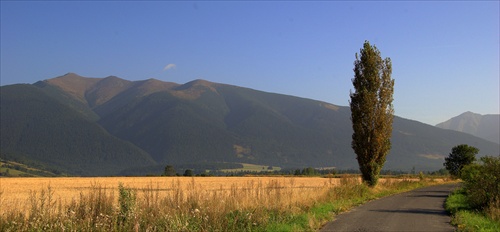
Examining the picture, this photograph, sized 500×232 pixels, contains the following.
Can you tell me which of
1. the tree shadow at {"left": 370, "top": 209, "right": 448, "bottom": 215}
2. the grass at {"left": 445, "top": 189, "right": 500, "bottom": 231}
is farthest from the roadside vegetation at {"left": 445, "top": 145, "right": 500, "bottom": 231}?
the tree shadow at {"left": 370, "top": 209, "right": 448, "bottom": 215}

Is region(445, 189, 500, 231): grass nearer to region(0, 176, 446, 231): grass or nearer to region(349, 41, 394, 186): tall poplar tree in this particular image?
region(0, 176, 446, 231): grass

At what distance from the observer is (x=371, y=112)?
4162cm

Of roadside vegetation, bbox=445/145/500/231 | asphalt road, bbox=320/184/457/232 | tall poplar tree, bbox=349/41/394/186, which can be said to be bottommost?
asphalt road, bbox=320/184/457/232

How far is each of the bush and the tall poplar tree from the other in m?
15.9

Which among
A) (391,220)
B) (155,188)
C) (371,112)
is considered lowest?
(391,220)

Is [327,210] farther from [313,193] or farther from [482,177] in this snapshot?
[482,177]

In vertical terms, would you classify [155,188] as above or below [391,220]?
above

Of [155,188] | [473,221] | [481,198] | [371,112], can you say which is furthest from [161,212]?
[155,188]

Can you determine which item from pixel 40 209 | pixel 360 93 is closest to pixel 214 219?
pixel 40 209

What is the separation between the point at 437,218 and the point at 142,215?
12.1 meters

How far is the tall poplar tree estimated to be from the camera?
41031 mm

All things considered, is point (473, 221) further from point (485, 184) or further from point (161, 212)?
point (161, 212)

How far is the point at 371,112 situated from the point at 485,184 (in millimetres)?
18741

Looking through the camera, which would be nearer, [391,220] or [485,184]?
[391,220]
